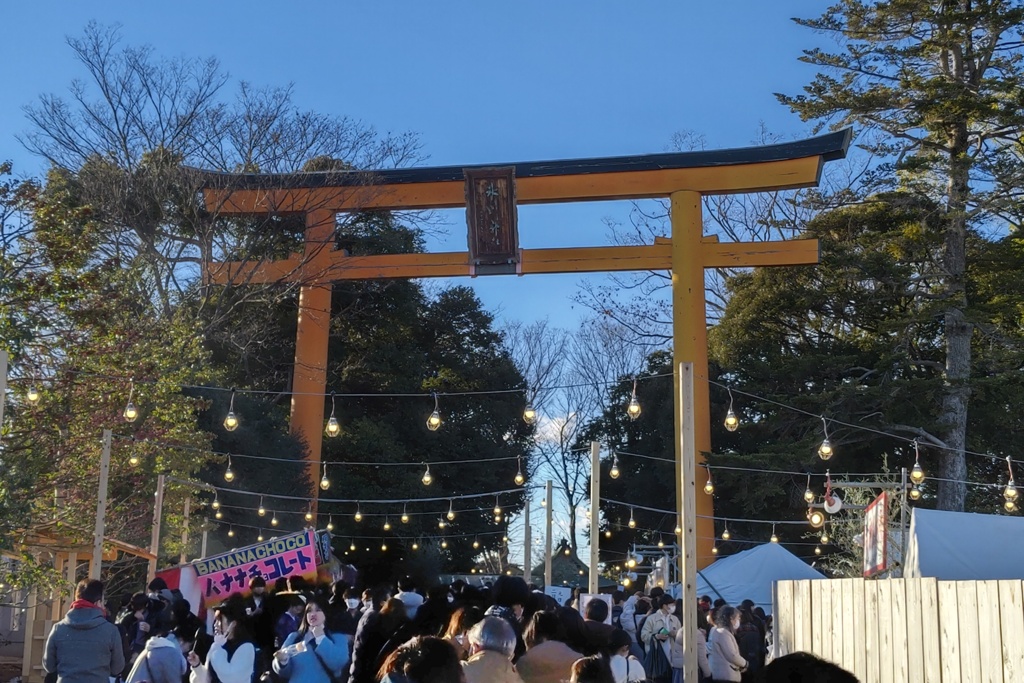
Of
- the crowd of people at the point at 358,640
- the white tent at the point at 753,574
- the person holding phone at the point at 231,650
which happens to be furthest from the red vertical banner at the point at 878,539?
the white tent at the point at 753,574

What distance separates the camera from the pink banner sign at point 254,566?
55.8 ft

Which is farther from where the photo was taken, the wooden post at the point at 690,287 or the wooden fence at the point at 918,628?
the wooden post at the point at 690,287

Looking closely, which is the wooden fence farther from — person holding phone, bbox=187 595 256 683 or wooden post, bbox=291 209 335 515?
wooden post, bbox=291 209 335 515

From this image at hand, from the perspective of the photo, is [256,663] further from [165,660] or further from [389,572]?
[389,572]

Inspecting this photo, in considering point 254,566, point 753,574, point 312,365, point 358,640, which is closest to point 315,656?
point 358,640

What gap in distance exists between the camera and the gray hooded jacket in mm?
8594

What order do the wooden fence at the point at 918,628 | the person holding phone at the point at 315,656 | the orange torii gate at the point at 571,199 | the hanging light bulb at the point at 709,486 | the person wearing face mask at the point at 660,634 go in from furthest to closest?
the orange torii gate at the point at 571,199
the hanging light bulb at the point at 709,486
the person wearing face mask at the point at 660,634
the person holding phone at the point at 315,656
the wooden fence at the point at 918,628

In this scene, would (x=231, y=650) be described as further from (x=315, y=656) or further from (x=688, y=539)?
(x=688, y=539)

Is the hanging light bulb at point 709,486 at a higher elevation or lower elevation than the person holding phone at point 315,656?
higher

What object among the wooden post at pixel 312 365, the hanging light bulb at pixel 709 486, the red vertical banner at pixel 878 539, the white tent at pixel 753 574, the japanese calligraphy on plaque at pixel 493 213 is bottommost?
the white tent at pixel 753 574

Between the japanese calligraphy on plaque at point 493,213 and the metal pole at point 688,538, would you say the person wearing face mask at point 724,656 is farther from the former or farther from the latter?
the japanese calligraphy on plaque at point 493,213

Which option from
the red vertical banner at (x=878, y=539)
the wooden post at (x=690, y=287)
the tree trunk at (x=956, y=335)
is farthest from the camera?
the tree trunk at (x=956, y=335)

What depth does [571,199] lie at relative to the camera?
24.1m

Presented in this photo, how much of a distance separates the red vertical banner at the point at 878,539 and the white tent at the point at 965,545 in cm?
124
